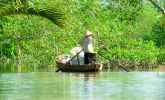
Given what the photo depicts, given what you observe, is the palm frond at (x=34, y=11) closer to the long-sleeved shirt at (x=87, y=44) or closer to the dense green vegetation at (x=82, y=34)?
the long-sleeved shirt at (x=87, y=44)

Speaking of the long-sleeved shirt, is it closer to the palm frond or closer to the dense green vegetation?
the dense green vegetation

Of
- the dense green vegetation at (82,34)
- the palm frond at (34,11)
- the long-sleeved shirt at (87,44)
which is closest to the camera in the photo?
the palm frond at (34,11)

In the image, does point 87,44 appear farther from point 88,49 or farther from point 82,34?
point 82,34

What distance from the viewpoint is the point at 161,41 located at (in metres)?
63.9

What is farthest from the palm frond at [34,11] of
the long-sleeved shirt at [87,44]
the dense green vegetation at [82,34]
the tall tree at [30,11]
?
the dense green vegetation at [82,34]

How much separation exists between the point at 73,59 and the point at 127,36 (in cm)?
1725

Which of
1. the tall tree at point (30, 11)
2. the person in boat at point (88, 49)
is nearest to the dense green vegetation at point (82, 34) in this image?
the person in boat at point (88, 49)

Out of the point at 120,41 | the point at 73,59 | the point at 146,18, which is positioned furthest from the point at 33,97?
the point at 146,18

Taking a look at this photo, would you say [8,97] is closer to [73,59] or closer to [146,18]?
[73,59]

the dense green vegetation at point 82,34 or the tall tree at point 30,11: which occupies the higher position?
the dense green vegetation at point 82,34

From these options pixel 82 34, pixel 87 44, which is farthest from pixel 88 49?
pixel 82 34

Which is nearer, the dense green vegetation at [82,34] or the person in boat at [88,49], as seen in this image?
the person in boat at [88,49]

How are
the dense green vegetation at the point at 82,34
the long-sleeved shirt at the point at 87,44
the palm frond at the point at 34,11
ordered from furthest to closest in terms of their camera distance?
the dense green vegetation at the point at 82,34 < the long-sleeved shirt at the point at 87,44 < the palm frond at the point at 34,11

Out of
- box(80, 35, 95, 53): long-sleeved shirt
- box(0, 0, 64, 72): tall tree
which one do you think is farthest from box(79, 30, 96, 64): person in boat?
box(0, 0, 64, 72): tall tree
